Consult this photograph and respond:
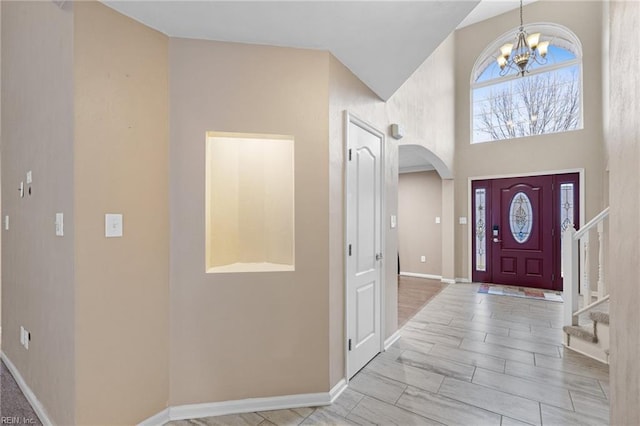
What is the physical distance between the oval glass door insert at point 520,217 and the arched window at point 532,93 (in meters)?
1.24

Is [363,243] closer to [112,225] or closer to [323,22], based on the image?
[323,22]

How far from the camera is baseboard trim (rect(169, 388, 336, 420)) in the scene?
199 cm

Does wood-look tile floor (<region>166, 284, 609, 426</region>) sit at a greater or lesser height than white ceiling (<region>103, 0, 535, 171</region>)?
lesser

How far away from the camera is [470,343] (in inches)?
126

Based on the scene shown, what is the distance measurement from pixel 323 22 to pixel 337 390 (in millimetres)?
2489

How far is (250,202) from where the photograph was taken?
95.1 inches

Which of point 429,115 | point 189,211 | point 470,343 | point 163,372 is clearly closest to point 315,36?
point 189,211

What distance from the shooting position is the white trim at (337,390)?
7.16ft

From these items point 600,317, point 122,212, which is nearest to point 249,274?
point 122,212

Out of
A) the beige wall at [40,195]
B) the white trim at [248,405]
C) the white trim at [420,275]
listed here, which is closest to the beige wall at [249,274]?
the white trim at [248,405]

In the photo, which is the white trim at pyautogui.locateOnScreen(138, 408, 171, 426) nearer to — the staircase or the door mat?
the staircase

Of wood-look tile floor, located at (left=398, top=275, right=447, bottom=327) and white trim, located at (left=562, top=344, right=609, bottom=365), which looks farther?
wood-look tile floor, located at (left=398, top=275, right=447, bottom=327)

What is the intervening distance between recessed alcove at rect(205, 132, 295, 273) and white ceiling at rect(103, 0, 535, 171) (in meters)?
0.69

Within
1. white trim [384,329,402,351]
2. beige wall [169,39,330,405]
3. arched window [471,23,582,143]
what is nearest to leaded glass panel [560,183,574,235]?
arched window [471,23,582,143]
